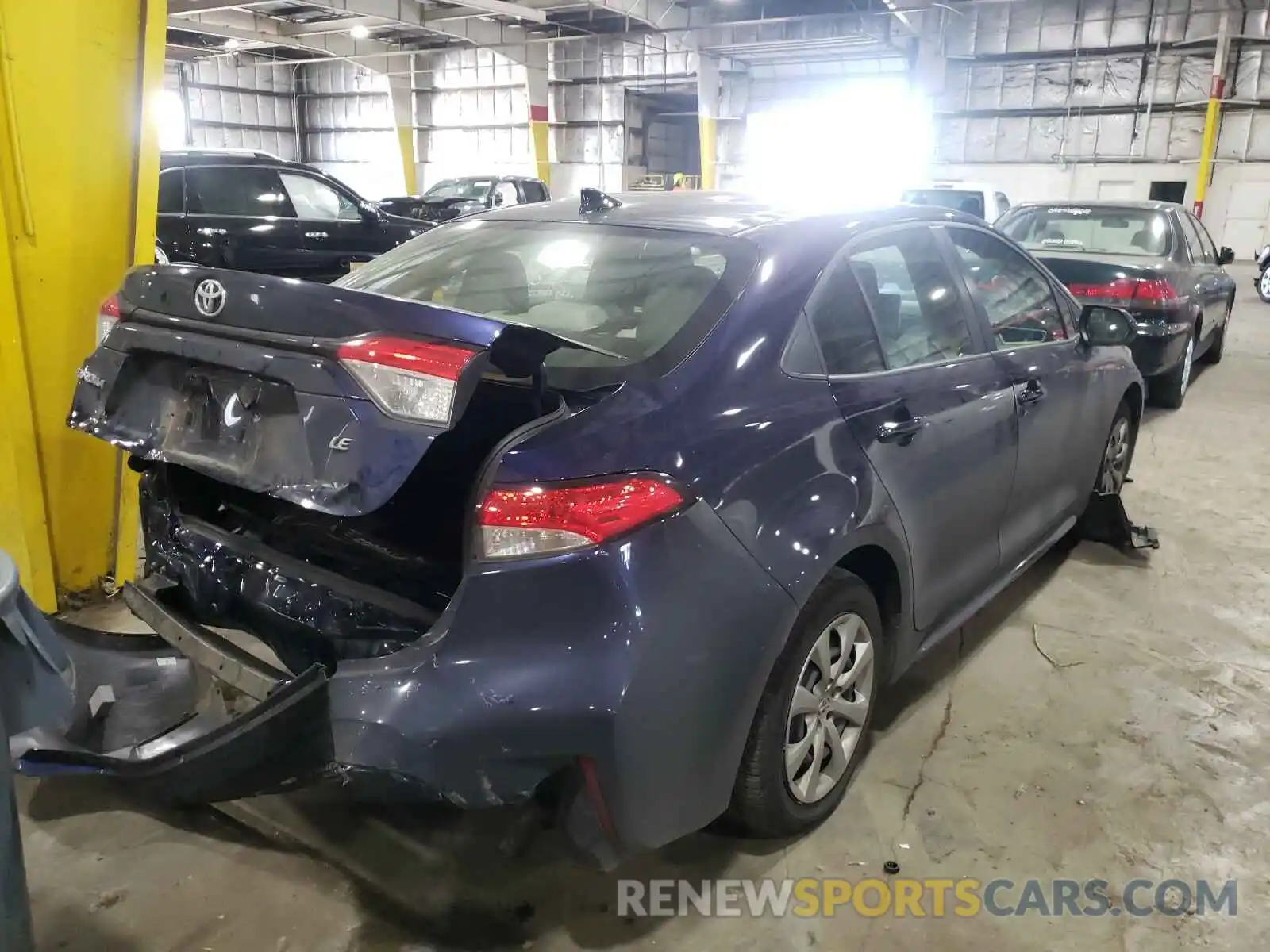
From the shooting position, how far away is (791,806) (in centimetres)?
220

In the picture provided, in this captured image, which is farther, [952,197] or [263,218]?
[952,197]

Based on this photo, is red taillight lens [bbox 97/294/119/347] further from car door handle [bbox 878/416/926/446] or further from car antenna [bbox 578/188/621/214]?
car door handle [bbox 878/416/926/446]

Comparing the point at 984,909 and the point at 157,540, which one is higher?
the point at 157,540

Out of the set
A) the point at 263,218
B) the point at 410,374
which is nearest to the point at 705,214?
the point at 410,374

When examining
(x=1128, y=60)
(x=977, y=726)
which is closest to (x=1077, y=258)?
(x=977, y=726)

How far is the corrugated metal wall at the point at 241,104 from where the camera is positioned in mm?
24984

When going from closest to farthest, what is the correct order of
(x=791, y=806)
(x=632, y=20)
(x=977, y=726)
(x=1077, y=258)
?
(x=791, y=806) → (x=977, y=726) → (x=1077, y=258) → (x=632, y=20)

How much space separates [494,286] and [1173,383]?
6.22 meters

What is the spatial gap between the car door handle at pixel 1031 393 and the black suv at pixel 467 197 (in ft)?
35.8

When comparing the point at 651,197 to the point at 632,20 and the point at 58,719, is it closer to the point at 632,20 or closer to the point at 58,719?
the point at 58,719

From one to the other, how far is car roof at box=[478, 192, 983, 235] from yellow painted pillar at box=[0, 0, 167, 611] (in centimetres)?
132

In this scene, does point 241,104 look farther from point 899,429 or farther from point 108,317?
point 899,429

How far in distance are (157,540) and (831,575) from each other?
1.65m

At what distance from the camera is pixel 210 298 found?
6.35ft
